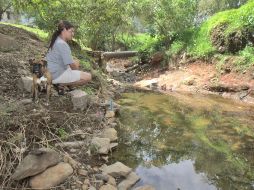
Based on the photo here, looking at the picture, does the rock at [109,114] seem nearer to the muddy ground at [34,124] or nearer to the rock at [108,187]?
the muddy ground at [34,124]

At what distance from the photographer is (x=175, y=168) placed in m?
6.46

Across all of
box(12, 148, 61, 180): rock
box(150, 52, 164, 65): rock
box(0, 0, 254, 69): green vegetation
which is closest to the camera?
box(12, 148, 61, 180): rock

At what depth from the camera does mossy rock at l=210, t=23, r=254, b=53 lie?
645 inches

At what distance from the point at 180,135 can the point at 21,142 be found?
396 cm

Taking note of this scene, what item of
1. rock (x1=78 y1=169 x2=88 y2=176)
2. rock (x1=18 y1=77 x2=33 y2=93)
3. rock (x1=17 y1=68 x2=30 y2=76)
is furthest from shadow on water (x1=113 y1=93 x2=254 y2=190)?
rock (x1=17 y1=68 x2=30 y2=76)

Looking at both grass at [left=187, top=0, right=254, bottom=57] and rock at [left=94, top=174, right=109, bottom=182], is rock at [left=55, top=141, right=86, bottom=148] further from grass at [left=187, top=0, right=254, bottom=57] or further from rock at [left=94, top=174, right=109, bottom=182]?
grass at [left=187, top=0, right=254, bottom=57]

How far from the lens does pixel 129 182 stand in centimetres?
559

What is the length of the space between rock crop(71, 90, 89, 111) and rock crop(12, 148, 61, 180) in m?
2.57

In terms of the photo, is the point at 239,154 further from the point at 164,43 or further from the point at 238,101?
the point at 164,43

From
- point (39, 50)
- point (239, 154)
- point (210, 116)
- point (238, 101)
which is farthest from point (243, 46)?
point (239, 154)

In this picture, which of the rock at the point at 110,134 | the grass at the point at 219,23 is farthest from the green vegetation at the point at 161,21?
the rock at the point at 110,134

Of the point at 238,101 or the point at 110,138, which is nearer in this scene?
the point at 110,138

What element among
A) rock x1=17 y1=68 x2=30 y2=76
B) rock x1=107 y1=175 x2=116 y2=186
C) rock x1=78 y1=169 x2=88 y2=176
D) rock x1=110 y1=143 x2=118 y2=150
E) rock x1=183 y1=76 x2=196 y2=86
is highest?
rock x1=17 y1=68 x2=30 y2=76

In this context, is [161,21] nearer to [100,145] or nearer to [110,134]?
[110,134]
